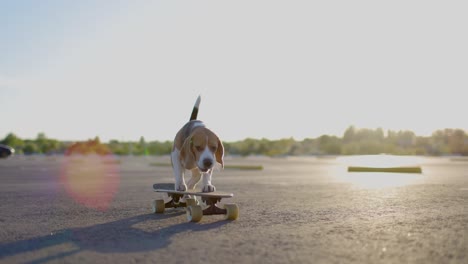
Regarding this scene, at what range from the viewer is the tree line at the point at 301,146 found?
9731 cm

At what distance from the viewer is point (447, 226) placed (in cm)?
699

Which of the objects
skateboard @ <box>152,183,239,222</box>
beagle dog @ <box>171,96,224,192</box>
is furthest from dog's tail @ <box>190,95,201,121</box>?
skateboard @ <box>152,183,239,222</box>

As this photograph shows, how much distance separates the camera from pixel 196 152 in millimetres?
7633

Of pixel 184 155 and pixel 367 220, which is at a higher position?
pixel 184 155

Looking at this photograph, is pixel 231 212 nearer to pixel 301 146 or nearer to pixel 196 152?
pixel 196 152

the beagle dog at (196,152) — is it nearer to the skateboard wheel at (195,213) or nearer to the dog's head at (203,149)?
the dog's head at (203,149)

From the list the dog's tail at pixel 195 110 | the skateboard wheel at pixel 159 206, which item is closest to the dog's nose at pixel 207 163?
the skateboard wheel at pixel 159 206

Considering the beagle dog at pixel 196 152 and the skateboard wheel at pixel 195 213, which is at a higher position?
the beagle dog at pixel 196 152

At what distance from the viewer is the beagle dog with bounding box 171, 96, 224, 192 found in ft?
24.5

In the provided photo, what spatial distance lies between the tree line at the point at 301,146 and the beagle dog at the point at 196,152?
8029 centimetres

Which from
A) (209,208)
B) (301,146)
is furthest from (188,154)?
(301,146)

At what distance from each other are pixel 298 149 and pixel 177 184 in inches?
4337

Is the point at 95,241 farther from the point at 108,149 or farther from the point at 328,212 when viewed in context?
the point at 108,149

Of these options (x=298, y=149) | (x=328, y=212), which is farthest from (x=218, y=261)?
(x=298, y=149)
